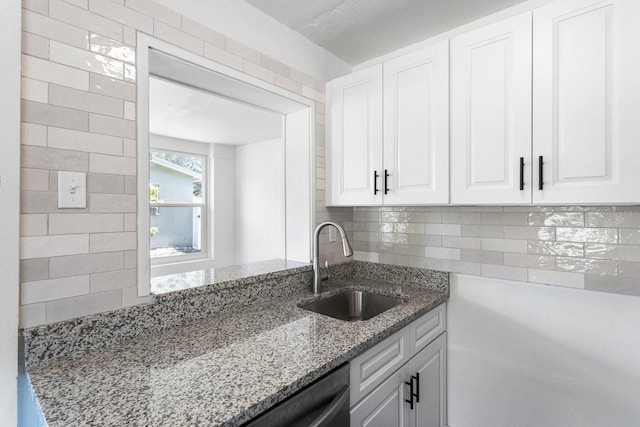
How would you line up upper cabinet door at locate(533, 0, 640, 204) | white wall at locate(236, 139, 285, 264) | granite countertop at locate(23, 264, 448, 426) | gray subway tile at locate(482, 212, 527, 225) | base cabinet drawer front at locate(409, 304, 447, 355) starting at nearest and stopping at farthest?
granite countertop at locate(23, 264, 448, 426), upper cabinet door at locate(533, 0, 640, 204), base cabinet drawer front at locate(409, 304, 447, 355), gray subway tile at locate(482, 212, 527, 225), white wall at locate(236, 139, 285, 264)

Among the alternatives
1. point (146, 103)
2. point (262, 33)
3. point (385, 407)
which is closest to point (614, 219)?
point (385, 407)

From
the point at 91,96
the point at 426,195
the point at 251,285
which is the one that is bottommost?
the point at 251,285

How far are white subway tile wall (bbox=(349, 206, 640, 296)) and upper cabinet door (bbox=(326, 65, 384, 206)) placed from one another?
0.36 m

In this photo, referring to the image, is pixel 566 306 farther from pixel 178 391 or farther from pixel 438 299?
pixel 178 391

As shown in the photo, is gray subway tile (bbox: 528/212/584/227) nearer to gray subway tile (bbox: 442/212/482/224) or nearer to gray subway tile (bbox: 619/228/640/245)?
gray subway tile (bbox: 619/228/640/245)

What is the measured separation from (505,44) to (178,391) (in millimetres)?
1714

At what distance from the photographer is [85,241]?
104cm

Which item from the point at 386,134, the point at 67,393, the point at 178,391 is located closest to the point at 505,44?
the point at 386,134

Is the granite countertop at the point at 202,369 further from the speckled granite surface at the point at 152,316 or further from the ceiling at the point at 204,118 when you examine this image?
the ceiling at the point at 204,118

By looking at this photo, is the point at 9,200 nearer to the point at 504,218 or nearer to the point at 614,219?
the point at 504,218

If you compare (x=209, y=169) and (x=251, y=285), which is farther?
(x=209, y=169)

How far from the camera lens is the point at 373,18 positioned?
5.42 ft

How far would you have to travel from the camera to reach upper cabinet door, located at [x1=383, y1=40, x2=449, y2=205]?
1.51 metres

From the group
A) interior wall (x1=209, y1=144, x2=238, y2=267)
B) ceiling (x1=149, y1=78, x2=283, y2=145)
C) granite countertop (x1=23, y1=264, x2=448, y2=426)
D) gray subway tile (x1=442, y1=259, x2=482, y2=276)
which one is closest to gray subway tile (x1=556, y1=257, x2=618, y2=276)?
gray subway tile (x1=442, y1=259, x2=482, y2=276)
